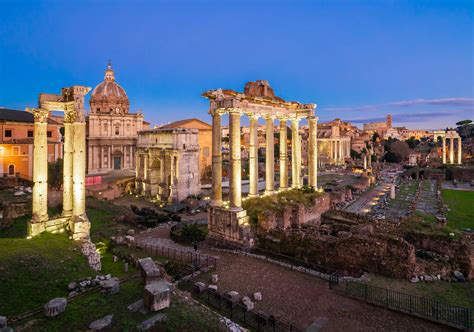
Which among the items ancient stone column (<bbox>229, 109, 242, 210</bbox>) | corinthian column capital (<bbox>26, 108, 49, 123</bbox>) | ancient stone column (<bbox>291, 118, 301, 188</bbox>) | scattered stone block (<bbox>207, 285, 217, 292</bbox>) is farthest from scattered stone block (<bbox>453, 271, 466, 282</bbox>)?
corinthian column capital (<bbox>26, 108, 49, 123</bbox>)

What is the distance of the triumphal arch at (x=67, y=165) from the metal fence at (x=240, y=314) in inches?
311

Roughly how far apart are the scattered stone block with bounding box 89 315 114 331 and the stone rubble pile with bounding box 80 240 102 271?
4.93 m

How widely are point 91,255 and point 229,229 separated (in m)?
7.71

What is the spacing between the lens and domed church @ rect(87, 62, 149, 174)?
5125 centimetres

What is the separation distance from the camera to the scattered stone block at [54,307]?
363 inches

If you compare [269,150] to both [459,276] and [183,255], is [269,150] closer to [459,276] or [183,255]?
[183,255]

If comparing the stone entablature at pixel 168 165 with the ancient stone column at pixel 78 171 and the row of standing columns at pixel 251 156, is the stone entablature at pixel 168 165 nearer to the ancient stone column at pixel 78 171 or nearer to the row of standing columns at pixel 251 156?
the row of standing columns at pixel 251 156

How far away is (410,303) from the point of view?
440 inches

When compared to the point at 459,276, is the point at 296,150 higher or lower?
higher

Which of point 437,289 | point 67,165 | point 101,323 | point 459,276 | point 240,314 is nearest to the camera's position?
point 101,323

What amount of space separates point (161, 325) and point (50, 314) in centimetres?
342

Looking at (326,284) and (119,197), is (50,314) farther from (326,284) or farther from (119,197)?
(119,197)

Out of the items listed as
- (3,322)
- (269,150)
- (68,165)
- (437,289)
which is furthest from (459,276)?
(68,165)

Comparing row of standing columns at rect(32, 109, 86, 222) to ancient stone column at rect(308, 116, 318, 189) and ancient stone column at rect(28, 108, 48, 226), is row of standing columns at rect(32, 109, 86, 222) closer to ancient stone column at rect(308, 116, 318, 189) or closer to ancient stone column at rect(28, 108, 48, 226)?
ancient stone column at rect(28, 108, 48, 226)
